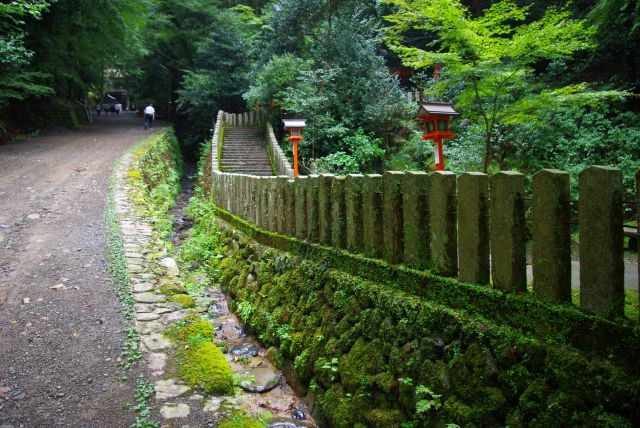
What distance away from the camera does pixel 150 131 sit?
23.1 m

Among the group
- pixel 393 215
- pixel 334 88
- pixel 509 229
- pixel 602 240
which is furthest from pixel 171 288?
pixel 334 88

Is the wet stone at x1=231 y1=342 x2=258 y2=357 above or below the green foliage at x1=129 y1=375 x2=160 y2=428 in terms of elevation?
below

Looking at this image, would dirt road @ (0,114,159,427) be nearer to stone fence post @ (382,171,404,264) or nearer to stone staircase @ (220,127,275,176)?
stone fence post @ (382,171,404,264)

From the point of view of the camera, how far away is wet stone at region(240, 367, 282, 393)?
15.1 feet

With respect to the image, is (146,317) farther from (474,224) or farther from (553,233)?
(553,233)

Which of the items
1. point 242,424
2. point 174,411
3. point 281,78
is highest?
point 281,78

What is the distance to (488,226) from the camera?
10.1 feet

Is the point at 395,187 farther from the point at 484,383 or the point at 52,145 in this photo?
the point at 52,145

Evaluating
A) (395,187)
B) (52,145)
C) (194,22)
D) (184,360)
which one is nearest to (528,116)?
(395,187)

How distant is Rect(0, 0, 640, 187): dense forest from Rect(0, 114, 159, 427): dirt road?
431 centimetres

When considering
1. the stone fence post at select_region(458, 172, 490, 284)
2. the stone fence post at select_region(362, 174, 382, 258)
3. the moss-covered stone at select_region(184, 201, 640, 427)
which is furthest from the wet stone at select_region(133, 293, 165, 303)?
the stone fence post at select_region(458, 172, 490, 284)

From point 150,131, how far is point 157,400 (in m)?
22.0

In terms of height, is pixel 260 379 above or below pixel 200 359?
below

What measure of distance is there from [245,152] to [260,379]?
13092mm
